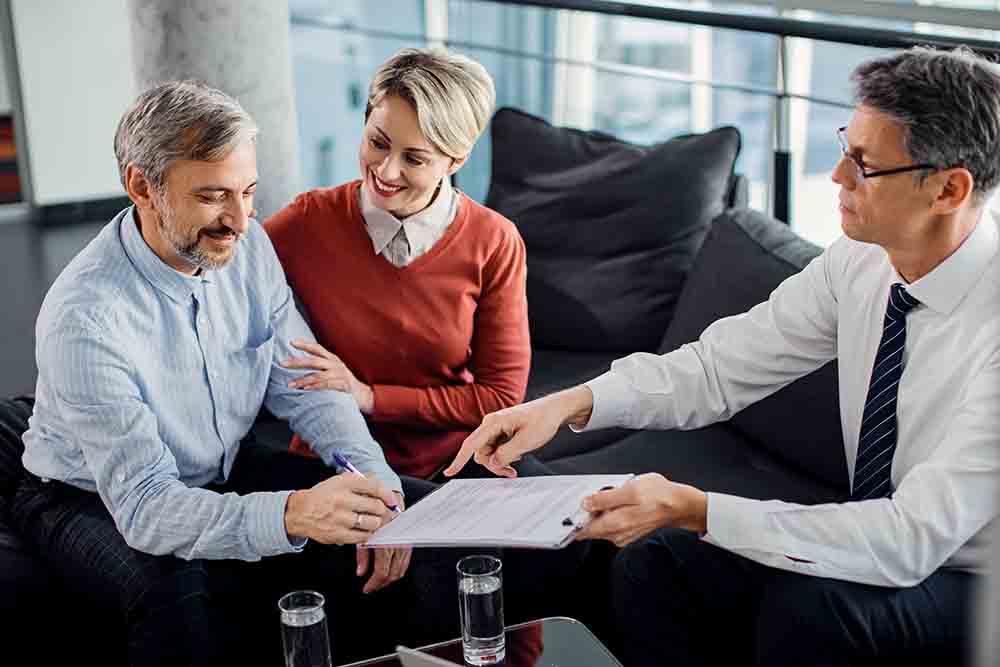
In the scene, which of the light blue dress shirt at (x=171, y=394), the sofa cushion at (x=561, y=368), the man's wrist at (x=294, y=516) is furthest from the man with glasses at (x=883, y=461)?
the sofa cushion at (x=561, y=368)

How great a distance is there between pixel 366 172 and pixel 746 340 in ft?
2.41

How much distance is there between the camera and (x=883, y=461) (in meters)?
1.77

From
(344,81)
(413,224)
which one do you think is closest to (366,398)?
(413,224)

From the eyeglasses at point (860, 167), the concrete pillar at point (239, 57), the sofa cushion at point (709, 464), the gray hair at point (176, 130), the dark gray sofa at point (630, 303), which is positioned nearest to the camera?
the eyeglasses at point (860, 167)

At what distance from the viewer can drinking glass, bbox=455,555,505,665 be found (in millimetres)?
1658

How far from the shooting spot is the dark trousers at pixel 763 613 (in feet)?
5.20

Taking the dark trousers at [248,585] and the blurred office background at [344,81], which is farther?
the blurred office background at [344,81]

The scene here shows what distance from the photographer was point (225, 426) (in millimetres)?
2029

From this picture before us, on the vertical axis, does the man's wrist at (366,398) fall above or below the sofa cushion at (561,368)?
above

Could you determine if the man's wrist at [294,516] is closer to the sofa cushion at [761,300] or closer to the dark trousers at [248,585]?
the dark trousers at [248,585]

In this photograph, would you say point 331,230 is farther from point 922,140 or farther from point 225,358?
point 922,140

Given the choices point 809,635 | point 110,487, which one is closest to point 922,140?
point 809,635

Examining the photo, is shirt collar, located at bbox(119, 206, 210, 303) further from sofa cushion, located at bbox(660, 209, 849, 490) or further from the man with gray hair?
sofa cushion, located at bbox(660, 209, 849, 490)

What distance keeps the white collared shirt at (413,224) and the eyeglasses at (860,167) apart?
0.77m
